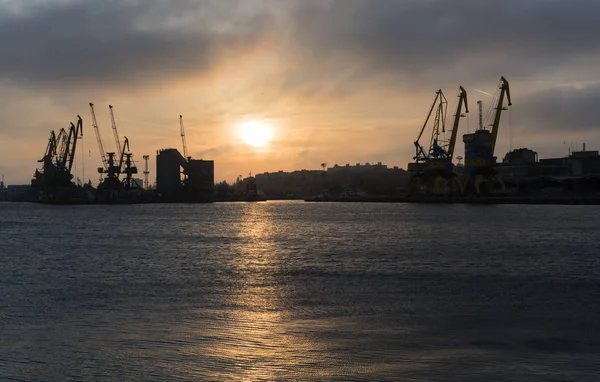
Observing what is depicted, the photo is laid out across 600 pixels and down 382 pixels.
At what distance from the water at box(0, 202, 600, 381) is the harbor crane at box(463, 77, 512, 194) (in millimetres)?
95611

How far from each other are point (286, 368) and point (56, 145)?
184793 mm

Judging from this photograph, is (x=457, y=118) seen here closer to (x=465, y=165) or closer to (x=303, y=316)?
(x=465, y=165)

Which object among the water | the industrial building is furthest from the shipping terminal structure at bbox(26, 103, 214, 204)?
the water

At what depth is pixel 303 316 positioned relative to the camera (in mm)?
19031

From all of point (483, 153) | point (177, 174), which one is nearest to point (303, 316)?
point (483, 153)

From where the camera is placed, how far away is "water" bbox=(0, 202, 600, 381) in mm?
13430

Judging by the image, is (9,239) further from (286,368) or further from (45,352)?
(286,368)

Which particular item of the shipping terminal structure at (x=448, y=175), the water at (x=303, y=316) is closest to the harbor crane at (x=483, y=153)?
the shipping terminal structure at (x=448, y=175)

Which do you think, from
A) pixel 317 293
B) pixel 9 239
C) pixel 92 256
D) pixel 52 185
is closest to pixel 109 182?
pixel 52 185

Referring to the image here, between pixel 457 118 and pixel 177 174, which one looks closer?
pixel 457 118

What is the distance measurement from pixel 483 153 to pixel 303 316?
12000cm

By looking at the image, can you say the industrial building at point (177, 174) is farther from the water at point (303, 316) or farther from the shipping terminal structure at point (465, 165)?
the water at point (303, 316)

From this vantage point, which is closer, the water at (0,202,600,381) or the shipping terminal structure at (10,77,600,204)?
the water at (0,202,600,381)

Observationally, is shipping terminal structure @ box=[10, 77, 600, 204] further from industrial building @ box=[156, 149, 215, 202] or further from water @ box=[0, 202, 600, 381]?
water @ box=[0, 202, 600, 381]
